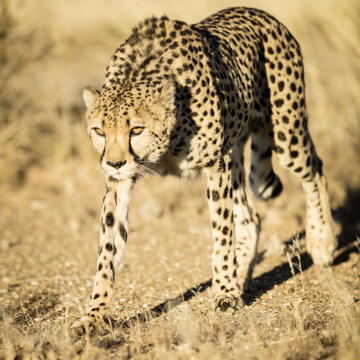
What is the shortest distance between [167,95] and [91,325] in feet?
4.31

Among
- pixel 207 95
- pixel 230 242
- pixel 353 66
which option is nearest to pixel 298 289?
pixel 230 242

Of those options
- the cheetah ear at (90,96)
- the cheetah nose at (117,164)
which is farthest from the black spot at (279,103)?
the cheetah nose at (117,164)

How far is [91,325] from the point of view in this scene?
111 inches

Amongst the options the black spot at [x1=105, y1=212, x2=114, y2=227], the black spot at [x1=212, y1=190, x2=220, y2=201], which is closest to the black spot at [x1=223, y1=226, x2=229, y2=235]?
the black spot at [x1=212, y1=190, x2=220, y2=201]

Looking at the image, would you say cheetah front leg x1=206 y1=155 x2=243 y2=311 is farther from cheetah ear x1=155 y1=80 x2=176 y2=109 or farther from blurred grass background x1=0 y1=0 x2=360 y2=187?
blurred grass background x1=0 y1=0 x2=360 y2=187

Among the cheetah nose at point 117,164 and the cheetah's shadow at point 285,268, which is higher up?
the cheetah nose at point 117,164

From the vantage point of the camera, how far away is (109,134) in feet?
9.16

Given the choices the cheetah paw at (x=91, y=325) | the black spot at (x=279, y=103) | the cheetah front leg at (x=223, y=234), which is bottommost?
the cheetah paw at (x=91, y=325)

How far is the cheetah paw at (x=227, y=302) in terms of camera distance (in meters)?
3.14

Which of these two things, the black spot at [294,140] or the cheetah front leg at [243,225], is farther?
the black spot at [294,140]

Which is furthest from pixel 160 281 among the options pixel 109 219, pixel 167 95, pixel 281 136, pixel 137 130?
pixel 167 95

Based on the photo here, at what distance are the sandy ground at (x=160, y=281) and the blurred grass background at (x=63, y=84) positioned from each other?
1.24ft

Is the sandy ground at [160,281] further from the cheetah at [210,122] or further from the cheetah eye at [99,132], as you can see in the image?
the cheetah eye at [99,132]

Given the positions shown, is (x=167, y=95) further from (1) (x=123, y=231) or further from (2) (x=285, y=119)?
(2) (x=285, y=119)
